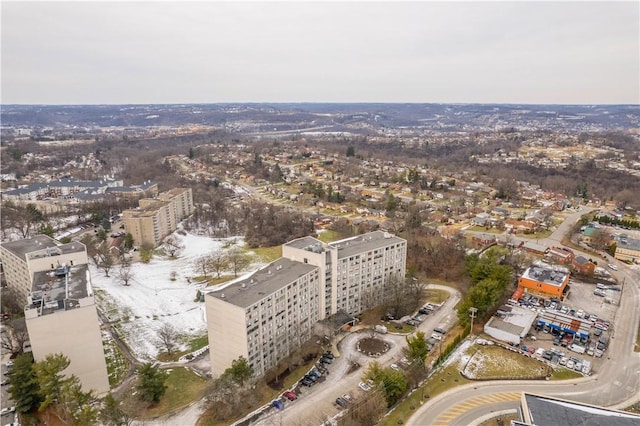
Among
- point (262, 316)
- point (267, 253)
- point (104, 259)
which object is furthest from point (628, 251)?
point (104, 259)

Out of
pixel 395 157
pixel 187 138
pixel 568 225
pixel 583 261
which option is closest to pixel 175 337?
pixel 583 261

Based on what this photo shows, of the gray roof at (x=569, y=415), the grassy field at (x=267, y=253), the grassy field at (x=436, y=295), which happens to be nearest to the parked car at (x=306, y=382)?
the gray roof at (x=569, y=415)

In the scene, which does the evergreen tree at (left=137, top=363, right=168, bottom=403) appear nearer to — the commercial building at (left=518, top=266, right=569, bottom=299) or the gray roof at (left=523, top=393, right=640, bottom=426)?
the gray roof at (left=523, top=393, right=640, bottom=426)

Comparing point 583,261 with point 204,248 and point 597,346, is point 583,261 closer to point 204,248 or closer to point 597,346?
point 597,346

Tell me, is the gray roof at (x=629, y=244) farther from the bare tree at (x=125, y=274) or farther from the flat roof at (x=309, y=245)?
the bare tree at (x=125, y=274)

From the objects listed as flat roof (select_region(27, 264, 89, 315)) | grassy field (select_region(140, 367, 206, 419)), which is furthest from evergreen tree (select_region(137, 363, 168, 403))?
flat roof (select_region(27, 264, 89, 315))

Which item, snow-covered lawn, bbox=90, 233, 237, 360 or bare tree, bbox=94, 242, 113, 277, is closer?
snow-covered lawn, bbox=90, 233, 237, 360
